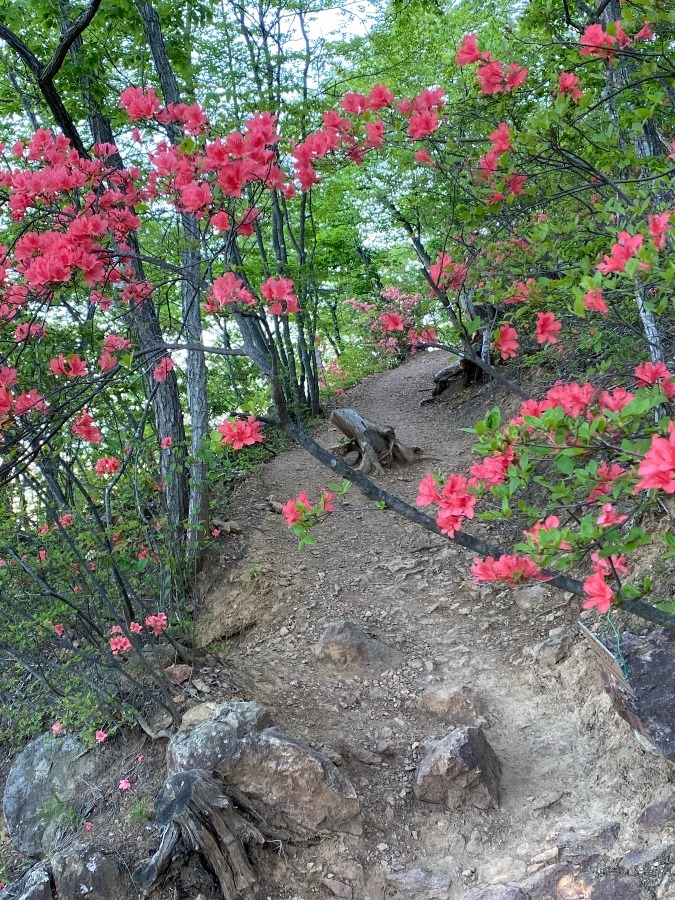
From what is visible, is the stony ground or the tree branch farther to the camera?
the tree branch

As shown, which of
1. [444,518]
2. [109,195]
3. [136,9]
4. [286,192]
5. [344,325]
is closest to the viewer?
[444,518]

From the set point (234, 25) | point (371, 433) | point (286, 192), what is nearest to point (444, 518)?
point (286, 192)

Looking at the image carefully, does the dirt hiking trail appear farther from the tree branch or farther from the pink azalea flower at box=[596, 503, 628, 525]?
the tree branch

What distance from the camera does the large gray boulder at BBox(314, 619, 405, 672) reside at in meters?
3.84

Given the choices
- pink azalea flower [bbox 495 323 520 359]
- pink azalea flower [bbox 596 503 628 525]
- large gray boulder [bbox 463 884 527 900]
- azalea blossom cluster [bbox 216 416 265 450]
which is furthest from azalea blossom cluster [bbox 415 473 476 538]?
large gray boulder [bbox 463 884 527 900]

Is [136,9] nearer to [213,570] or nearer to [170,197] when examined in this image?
[170,197]

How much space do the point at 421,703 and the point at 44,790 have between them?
203cm

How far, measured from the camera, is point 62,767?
3.13 m

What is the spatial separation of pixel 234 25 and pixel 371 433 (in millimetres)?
5239

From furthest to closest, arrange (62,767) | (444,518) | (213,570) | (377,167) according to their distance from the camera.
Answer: (377,167)
(213,570)
(62,767)
(444,518)

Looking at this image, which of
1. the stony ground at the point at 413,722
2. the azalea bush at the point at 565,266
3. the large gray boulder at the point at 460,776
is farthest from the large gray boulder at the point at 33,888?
the azalea bush at the point at 565,266

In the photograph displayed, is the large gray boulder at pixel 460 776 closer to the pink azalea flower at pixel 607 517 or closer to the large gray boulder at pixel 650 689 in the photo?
the large gray boulder at pixel 650 689

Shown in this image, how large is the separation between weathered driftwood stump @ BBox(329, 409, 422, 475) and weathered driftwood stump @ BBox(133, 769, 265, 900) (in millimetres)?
4667

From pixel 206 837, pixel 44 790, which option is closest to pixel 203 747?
pixel 206 837
